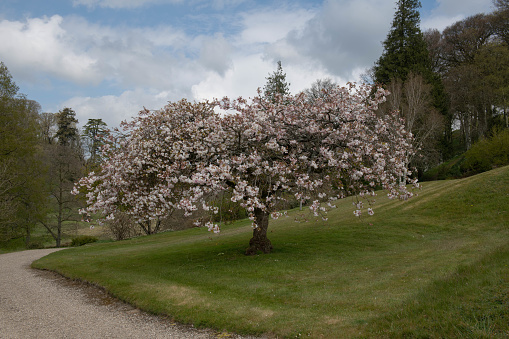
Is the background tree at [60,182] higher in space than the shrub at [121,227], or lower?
higher

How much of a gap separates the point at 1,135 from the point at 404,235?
101 ft

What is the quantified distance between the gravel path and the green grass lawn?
1.51ft

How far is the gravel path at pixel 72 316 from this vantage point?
8.05 metres

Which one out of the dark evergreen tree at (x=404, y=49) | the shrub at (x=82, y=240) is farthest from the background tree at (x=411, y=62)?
the shrub at (x=82, y=240)

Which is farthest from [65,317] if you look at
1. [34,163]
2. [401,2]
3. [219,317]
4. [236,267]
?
[401,2]

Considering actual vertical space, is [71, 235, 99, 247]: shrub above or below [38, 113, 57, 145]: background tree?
below

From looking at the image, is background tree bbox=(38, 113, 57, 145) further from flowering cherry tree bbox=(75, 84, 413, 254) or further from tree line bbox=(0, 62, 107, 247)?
flowering cherry tree bbox=(75, 84, 413, 254)

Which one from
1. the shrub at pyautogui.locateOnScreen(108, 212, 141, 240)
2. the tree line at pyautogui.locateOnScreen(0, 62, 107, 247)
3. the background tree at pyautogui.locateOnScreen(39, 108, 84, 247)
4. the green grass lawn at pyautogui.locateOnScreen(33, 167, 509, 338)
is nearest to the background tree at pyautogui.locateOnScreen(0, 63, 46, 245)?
the tree line at pyautogui.locateOnScreen(0, 62, 107, 247)

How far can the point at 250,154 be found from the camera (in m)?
12.1

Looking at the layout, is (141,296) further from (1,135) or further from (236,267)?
(1,135)

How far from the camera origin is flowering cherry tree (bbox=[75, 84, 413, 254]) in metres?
11.8

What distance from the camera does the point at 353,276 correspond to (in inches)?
448

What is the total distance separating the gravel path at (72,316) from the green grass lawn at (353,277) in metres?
0.46

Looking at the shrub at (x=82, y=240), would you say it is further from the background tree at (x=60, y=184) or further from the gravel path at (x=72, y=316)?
the gravel path at (x=72, y=316)
